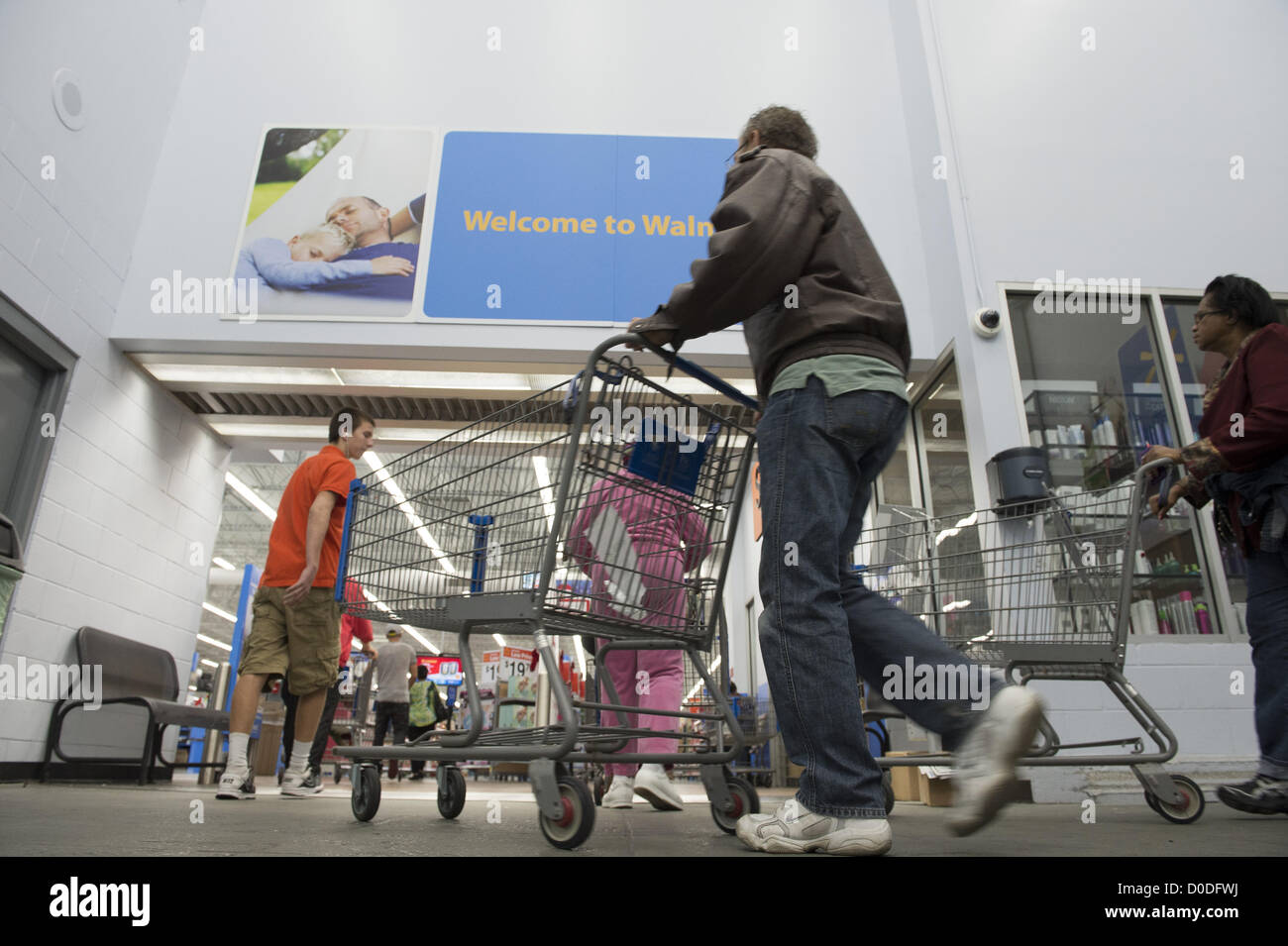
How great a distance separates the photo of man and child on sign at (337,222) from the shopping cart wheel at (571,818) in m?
3.85

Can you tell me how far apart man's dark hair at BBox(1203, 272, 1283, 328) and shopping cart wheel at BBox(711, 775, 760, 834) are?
2.40 metres

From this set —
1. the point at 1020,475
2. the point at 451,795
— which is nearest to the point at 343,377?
the point at 451,795

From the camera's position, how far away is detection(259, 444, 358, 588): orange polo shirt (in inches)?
138

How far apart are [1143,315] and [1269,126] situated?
6.15ft

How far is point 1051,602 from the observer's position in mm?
2861

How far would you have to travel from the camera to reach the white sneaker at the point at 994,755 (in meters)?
1.34

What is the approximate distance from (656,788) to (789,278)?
2109 mm
